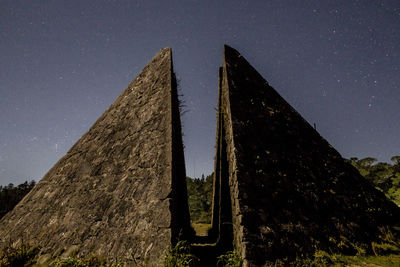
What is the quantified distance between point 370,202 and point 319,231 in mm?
1611

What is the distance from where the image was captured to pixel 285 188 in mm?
3281

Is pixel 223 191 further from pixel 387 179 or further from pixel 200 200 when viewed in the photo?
pixel 200 200

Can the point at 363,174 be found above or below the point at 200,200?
above

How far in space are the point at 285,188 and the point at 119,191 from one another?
9.93 ft

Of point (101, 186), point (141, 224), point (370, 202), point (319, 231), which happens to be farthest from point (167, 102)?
point (370, 202)

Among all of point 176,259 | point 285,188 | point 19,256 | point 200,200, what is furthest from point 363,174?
point 200,200

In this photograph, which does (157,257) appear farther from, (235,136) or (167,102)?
(167,102)

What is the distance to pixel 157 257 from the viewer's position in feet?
8.12

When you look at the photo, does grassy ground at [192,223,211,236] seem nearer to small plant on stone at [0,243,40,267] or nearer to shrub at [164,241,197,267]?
shrub at [164,241,197,267]

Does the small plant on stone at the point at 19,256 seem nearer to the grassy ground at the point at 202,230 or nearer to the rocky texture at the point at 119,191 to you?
the rocky texture at the point at 119,191

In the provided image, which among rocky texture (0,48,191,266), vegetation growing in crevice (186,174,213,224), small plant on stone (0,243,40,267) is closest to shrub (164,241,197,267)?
rocky texture (0,48,191,266)

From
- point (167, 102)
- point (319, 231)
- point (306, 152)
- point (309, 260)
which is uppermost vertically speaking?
point (167, 102)

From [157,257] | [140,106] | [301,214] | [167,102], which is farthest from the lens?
[140,106]

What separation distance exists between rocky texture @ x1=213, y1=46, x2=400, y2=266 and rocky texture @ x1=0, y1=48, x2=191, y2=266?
1.13m
